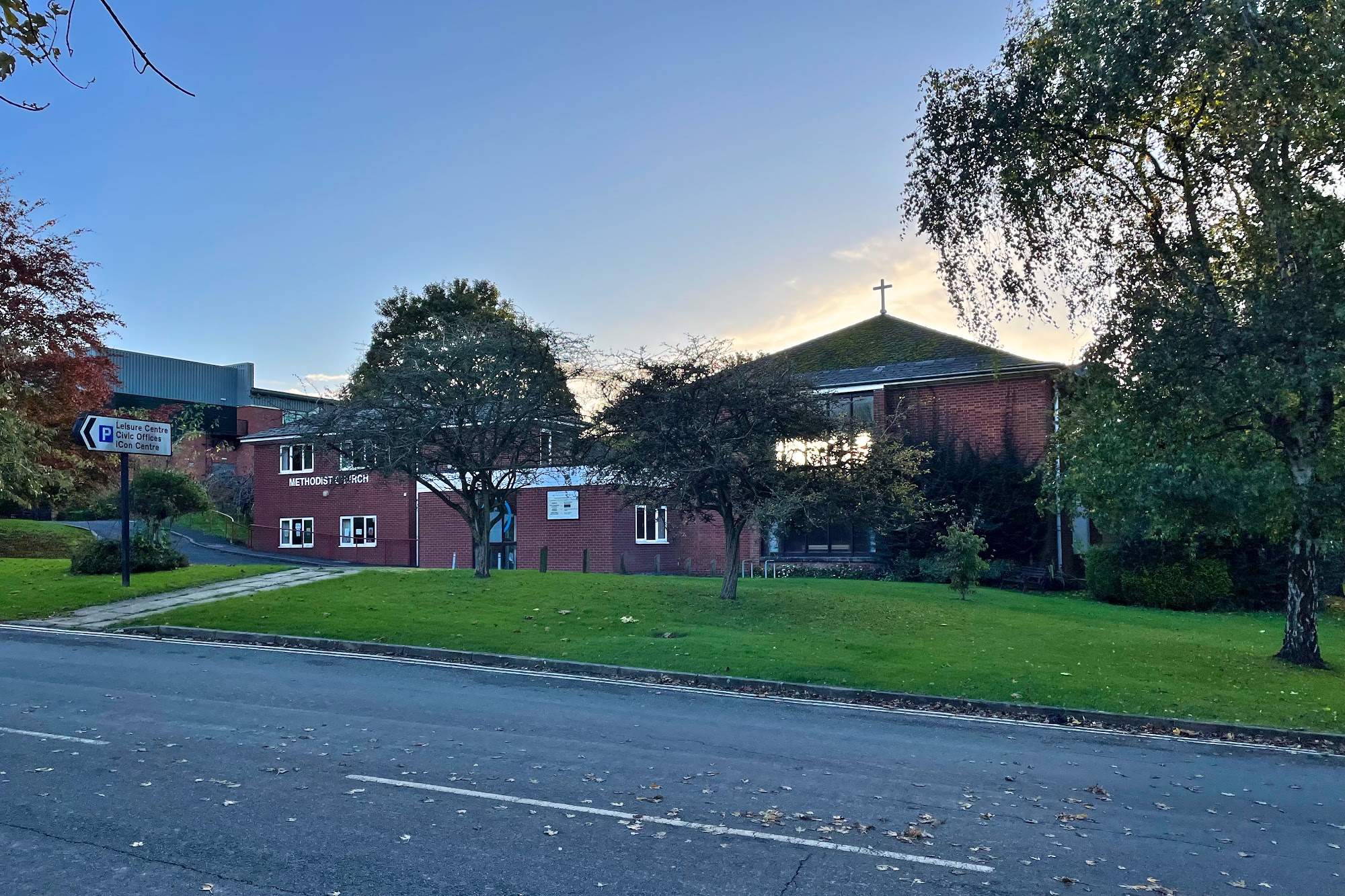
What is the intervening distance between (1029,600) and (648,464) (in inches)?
493

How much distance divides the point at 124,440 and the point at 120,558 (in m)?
4.08

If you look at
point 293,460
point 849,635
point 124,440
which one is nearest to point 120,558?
point 124,440

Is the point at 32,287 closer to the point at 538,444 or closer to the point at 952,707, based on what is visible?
the point at 538,444

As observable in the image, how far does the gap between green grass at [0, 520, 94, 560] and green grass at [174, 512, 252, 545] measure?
6750 millimetres

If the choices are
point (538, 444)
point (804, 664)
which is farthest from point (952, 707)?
point (538, 444)

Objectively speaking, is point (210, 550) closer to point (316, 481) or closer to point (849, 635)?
point (316, 481)

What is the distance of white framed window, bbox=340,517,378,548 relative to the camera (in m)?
41.5

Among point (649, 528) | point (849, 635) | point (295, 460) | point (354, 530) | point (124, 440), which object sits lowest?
point (849, 635)

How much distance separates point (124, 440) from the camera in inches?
792

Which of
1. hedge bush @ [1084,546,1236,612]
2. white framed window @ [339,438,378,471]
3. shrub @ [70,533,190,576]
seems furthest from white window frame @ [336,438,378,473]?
hedge bush @ [1084,546,1236,612]

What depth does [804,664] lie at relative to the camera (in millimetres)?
13836

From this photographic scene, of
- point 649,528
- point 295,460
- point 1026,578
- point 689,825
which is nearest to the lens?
point 689,825

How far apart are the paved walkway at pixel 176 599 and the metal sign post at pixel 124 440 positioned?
4.88ft

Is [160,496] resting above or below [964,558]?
above
